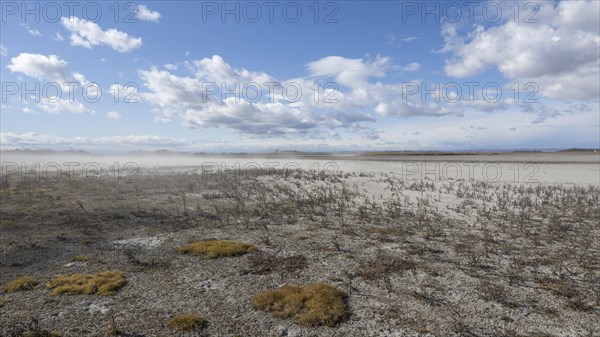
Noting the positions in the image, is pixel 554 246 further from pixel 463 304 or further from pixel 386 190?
pixel 386 190

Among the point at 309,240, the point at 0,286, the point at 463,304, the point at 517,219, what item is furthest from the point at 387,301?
the point at 517,219

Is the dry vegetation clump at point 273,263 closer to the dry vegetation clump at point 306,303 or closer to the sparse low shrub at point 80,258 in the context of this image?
the dry vegetation clump at point 306,303

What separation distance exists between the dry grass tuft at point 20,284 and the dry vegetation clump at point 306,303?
30.1 ft

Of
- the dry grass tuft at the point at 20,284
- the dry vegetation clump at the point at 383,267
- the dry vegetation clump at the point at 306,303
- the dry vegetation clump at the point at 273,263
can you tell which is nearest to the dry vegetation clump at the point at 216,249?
the dry vegetation clump at the point at 273,263

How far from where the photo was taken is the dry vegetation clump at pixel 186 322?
446 inches

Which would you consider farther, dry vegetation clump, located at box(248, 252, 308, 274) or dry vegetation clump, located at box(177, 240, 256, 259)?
dry vegetation clump, located at box(177, 240, 256, 259)

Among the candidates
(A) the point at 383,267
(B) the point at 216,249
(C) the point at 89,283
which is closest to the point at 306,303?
(A) the point at 383,267

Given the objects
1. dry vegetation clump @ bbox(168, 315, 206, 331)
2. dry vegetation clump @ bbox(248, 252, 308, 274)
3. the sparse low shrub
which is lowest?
dry vegetation clump @ bbox(168, 315, 206, 331)

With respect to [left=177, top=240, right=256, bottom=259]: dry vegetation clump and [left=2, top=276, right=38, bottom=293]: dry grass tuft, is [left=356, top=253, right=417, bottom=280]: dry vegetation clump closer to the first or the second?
[left=177, top=240, right=256, bottom=259]: dry vegetation clump

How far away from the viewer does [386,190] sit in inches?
1599

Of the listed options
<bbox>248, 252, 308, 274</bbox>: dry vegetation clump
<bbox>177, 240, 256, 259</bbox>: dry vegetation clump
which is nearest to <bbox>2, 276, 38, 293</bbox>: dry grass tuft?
<bbox>177, 240, 256, 259</bbox>: dry vegetation clump

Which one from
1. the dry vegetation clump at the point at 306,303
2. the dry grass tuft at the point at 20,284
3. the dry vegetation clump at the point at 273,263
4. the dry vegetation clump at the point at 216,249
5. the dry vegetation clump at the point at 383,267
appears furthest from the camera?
the dry vegetation clump at the point at 216,249

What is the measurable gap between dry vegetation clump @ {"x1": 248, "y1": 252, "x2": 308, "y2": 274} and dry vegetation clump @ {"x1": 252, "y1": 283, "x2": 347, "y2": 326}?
219cm

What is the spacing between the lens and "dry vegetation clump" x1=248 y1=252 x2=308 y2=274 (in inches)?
646
